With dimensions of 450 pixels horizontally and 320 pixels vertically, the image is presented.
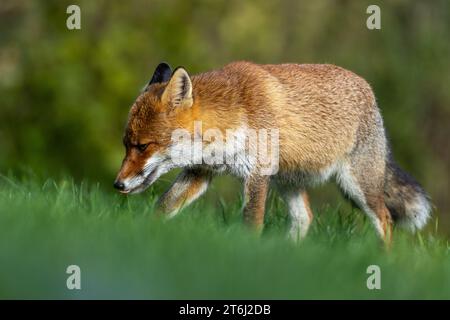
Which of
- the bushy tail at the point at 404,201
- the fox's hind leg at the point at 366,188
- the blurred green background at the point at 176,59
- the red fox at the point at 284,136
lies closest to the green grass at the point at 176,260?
the red fox at the point at 284,136

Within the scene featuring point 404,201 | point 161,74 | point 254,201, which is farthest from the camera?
point 404,201

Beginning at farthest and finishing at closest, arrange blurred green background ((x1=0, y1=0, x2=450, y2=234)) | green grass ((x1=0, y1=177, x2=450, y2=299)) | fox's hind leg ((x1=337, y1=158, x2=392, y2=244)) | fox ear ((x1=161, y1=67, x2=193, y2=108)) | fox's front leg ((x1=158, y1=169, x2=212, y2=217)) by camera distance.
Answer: blurred green background ((x1=0, y1=0, x2=450, y2=234)) → fox's hind leg ((x1=337, y1=158, x2=392, y2=244)) → fox's front leg ((x1=158, y1=169, x2=212, y2=217)) → fox ear ((x1=161, y1=67, x2=193, y2=108)) → green grass ((x1=0, y1=177, x2=450, y2=299))

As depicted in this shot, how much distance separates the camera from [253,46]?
814 inches

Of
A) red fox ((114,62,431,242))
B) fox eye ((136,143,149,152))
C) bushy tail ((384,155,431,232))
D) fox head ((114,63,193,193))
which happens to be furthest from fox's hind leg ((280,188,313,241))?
fox eye ((136,143,149,152))

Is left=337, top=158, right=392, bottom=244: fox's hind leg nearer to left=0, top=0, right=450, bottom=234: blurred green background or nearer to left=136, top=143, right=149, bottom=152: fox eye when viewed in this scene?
left=136, top=143, right=149, bottom=152: fox eye

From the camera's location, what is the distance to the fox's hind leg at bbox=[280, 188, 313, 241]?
9.01m

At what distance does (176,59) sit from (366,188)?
31.3 ft

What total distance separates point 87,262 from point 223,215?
112 inches

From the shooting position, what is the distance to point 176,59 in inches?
701

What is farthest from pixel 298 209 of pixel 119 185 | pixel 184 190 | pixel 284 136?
pixel 119 185

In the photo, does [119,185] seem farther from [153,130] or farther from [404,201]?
[404,201]

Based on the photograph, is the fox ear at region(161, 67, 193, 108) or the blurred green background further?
the blurred green background

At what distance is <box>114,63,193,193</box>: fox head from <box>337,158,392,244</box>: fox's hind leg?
1.88 m

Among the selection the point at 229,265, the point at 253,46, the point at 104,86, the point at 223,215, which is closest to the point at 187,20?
the point at 253,46
